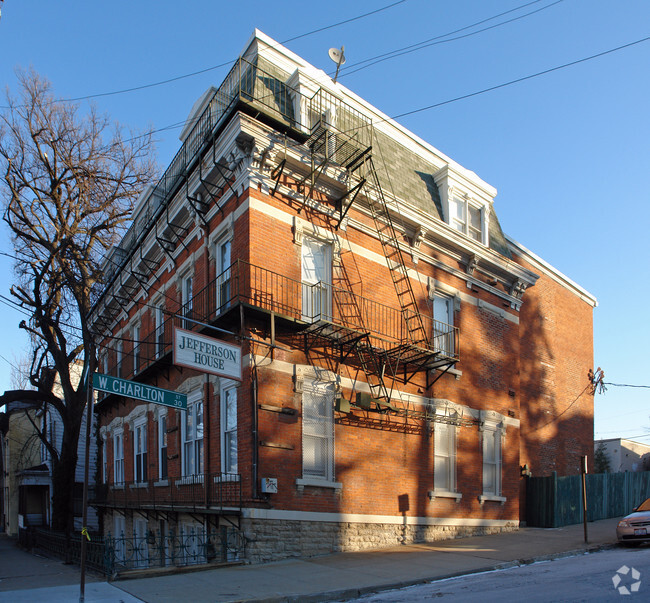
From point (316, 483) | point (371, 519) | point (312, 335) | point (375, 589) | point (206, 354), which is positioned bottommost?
point (371, 519)

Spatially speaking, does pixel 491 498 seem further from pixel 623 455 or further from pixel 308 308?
pixel 623 455

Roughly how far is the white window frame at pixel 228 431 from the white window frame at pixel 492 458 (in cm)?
813

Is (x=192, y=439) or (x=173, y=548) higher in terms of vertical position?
(x=192, y=439)

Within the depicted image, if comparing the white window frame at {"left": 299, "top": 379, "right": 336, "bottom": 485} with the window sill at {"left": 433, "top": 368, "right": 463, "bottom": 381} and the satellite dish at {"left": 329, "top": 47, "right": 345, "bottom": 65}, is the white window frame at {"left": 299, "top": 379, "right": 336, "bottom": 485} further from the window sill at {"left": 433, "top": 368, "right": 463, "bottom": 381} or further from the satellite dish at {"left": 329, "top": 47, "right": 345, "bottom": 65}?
the satellite dish at {"left": 329, "top": 47, "right": 345, "bottom": 65}

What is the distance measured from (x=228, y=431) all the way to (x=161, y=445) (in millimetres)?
5329

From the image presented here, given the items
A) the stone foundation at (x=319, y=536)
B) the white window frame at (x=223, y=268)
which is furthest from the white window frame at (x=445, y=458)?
the white window frame at (x=223, y=268)

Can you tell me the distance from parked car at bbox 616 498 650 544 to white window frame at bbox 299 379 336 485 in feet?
23.0

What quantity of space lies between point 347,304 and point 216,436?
4544mm

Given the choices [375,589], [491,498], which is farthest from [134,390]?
[491,498]

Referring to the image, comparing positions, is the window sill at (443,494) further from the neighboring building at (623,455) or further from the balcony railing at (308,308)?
the neighboring building at (623,455)

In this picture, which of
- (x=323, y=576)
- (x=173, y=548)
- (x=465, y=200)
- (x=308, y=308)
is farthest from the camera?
(x=465, y=200)

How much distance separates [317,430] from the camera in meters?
14.9

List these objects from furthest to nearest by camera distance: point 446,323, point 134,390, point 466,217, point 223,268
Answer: point 466,217 → point 446,323 → point 223,268 → point 134,390

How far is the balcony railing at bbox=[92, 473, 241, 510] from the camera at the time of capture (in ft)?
45.6
